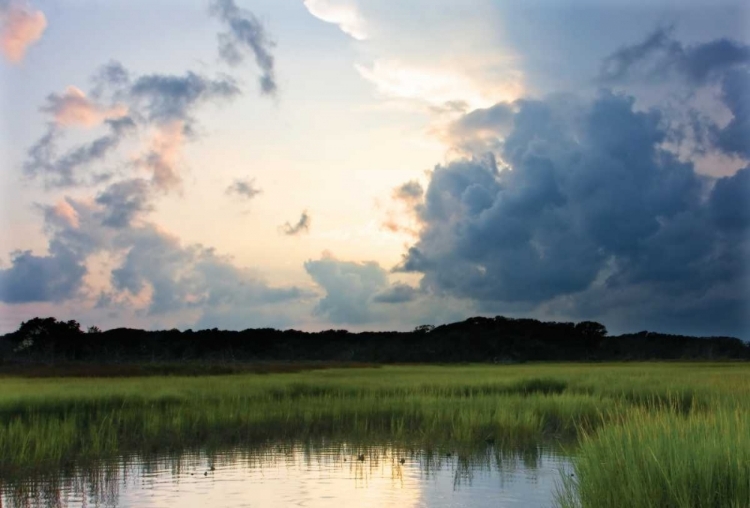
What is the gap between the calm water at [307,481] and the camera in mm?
11180

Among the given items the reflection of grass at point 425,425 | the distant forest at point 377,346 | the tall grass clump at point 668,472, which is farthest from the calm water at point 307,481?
the distant forest at point 377,346

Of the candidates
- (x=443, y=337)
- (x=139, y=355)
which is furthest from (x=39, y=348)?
(x=443, y=337)

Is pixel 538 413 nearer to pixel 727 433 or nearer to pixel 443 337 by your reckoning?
pixel 727 433

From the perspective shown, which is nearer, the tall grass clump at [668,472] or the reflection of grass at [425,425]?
the tall grass clump at [668,472]

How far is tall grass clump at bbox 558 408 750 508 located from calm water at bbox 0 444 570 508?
2.17m

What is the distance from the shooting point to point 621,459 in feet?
29.0

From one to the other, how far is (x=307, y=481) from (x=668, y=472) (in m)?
6.65

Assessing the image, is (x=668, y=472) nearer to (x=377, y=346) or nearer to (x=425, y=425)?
(x=425, y=425)

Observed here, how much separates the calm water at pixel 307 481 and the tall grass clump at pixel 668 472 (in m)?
2.17

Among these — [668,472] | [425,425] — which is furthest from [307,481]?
[668,472]

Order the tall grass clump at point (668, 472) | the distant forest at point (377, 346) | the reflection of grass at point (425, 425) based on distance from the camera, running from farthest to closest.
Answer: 1. the distant forest at point (377, 346)
2. the reflection of grass at point (425, 425)
3. the tall grass clump at point (668, 472)

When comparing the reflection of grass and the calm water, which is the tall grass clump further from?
the calm water

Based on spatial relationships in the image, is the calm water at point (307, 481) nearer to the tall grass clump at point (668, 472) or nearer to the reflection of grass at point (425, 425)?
the reflection of grass at point (425, 425)

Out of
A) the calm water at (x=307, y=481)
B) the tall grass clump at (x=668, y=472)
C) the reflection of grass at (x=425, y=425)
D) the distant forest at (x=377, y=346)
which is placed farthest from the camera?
the distant forest at (x=377, y=346)
